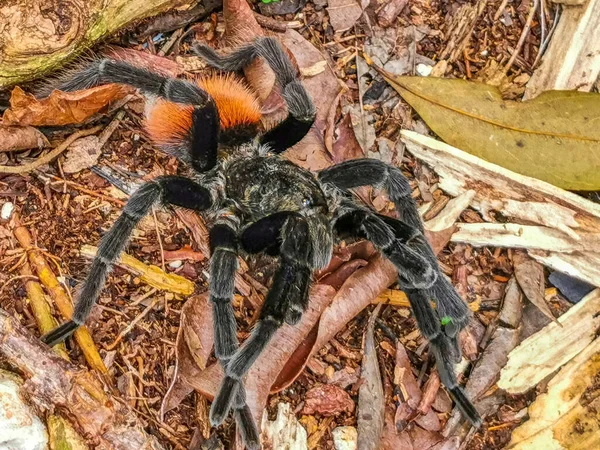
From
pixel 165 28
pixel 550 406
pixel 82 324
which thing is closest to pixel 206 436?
pixel 82 324

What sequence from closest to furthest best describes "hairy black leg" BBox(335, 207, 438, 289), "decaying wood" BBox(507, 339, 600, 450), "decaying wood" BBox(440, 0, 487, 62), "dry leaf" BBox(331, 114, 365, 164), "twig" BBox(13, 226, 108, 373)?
1. "hairy black leg" BBox(335, 207, 438, 289)
2. "twig" BBox(13, 226, 108, 373)
3. "decaying wood" BBox(507, 339, 600, 450)
4. "dry leaf" BBox(331, 114, 365, 164)
5. "decaying wood" BBox(440, 0, 487, 62)

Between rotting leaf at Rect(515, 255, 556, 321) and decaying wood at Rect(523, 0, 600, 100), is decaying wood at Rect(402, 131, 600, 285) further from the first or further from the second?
decaying wood at Rect(523, 0, 600, 100)

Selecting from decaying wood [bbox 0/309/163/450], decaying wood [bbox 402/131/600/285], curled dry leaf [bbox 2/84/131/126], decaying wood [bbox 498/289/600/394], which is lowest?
decaying wood [bbox 498/289/600/394]

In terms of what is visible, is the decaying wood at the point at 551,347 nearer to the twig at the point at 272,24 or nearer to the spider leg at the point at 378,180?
the spider leg at the point at 378,180

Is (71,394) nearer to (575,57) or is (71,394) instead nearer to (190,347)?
(190,347)

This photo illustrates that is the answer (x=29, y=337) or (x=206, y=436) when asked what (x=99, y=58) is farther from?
(x=206, y=436)

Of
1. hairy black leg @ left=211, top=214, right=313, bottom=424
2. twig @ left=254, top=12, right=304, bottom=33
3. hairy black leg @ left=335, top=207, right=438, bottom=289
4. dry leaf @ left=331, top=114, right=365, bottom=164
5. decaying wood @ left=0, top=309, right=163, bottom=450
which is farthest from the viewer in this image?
twig @ left=254, top=12, right=304, bottom=33

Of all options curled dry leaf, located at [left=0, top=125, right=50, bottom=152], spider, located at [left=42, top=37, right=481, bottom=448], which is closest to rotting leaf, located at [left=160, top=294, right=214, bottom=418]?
spider, located at [left=42, top=37, right=481, bottom=448]
